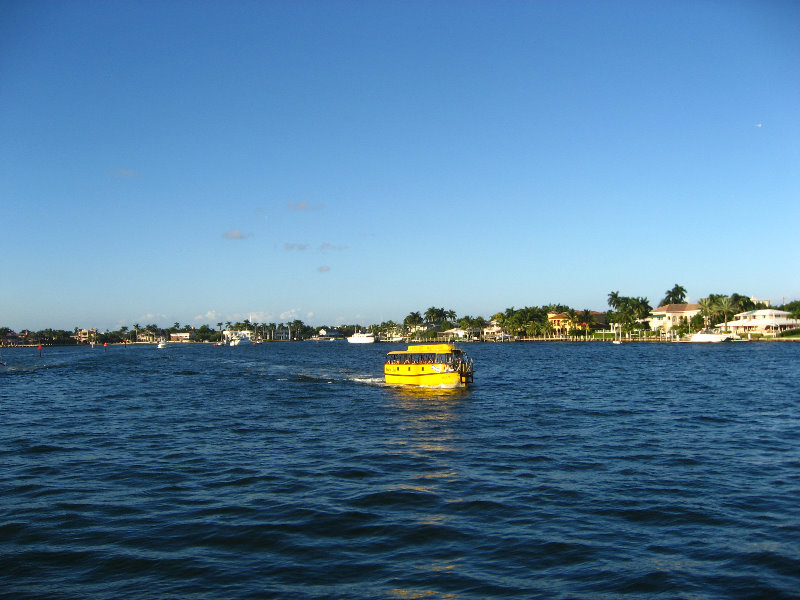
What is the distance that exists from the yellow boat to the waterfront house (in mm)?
155721

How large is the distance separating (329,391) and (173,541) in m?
37.7

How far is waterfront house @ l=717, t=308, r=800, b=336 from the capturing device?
6801 inches

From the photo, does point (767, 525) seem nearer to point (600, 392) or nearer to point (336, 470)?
point (336, 470)

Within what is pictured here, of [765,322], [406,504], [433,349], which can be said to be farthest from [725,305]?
[406,504]

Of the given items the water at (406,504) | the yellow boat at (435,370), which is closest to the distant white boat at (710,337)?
the yellow boat at (435,370)

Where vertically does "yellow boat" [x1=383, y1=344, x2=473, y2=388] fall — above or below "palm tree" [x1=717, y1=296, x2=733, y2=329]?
below

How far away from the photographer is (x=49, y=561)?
1408cm

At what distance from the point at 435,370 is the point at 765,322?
16224 centimetres

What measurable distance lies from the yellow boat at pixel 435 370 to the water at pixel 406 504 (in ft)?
39.0

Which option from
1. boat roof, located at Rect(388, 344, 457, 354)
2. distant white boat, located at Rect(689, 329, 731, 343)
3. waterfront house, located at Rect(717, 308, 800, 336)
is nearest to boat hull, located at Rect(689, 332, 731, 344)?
distant white boat, located at Rect(689, 329, 731, 343)

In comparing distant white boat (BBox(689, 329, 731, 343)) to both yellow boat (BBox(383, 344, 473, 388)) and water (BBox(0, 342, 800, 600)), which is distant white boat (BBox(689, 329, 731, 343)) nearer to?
yellow boat (BBox(383, 344, 473, 388))

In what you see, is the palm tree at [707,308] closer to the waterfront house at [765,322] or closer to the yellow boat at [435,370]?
the waterfront house at [765,322]

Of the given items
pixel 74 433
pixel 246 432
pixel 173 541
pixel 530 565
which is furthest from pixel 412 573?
pixel 74 433

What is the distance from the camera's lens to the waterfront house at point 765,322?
17275 cm
